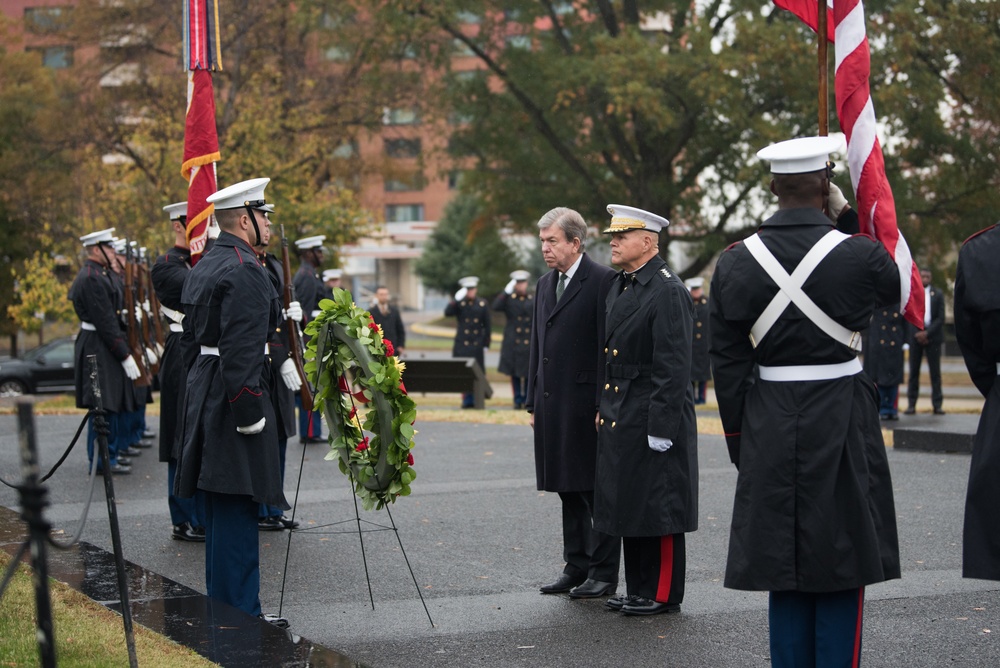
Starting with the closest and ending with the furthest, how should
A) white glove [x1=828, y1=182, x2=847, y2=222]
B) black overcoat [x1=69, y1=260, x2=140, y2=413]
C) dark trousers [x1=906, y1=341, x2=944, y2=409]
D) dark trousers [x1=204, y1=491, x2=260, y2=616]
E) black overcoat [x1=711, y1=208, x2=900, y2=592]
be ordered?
black overcoat [x1=711, y1=208, x2=900, y2=592] < white glove [x1=828, y1=182, x2=847, y2=222] < dark trousers [x1=204, y1=491, x2=260, y2=616] < black overcoat [x1=69, y1=260, x2=140, y2=413] < dark trousers [x1=906, y1=341, x2=944, y2=409]

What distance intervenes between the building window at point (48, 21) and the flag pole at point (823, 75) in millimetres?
31446

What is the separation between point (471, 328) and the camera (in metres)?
22.0

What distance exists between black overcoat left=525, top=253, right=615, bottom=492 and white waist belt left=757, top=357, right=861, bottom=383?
2.35 metres

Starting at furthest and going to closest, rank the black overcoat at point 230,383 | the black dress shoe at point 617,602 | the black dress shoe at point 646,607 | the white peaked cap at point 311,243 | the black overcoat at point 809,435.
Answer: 1. the white peaked cap at point 311,243
2. the black dress shoe at point 617,602
3. the black dress shoe at point 646,607
4. the black overcoat at point 230,383
5. the black overcoat at point 809,435

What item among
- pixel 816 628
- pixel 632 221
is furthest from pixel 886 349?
pixel 816 628

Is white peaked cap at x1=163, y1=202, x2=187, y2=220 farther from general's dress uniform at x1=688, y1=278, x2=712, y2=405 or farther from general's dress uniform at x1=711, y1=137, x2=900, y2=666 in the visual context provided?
general's dress uniform at x1=688, y1=278, x2=712, y2=405

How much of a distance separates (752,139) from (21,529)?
21.1 m

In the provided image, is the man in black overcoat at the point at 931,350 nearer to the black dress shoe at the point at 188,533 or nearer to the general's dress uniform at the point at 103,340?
the general's dress uniform at the point at 103,340

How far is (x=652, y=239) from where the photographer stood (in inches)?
258

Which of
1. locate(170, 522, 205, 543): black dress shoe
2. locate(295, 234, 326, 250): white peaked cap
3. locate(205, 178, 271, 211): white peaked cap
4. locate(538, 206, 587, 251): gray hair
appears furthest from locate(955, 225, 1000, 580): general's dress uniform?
locate(295, 234, 326, 250): white peaked cap

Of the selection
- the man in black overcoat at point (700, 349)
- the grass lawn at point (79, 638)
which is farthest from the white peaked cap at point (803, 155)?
the man in black overcoat at point (700, 349)

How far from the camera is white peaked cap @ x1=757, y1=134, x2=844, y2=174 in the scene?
4.45m

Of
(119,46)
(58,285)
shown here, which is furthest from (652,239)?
(119,46)

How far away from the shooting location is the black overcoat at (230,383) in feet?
19.6
